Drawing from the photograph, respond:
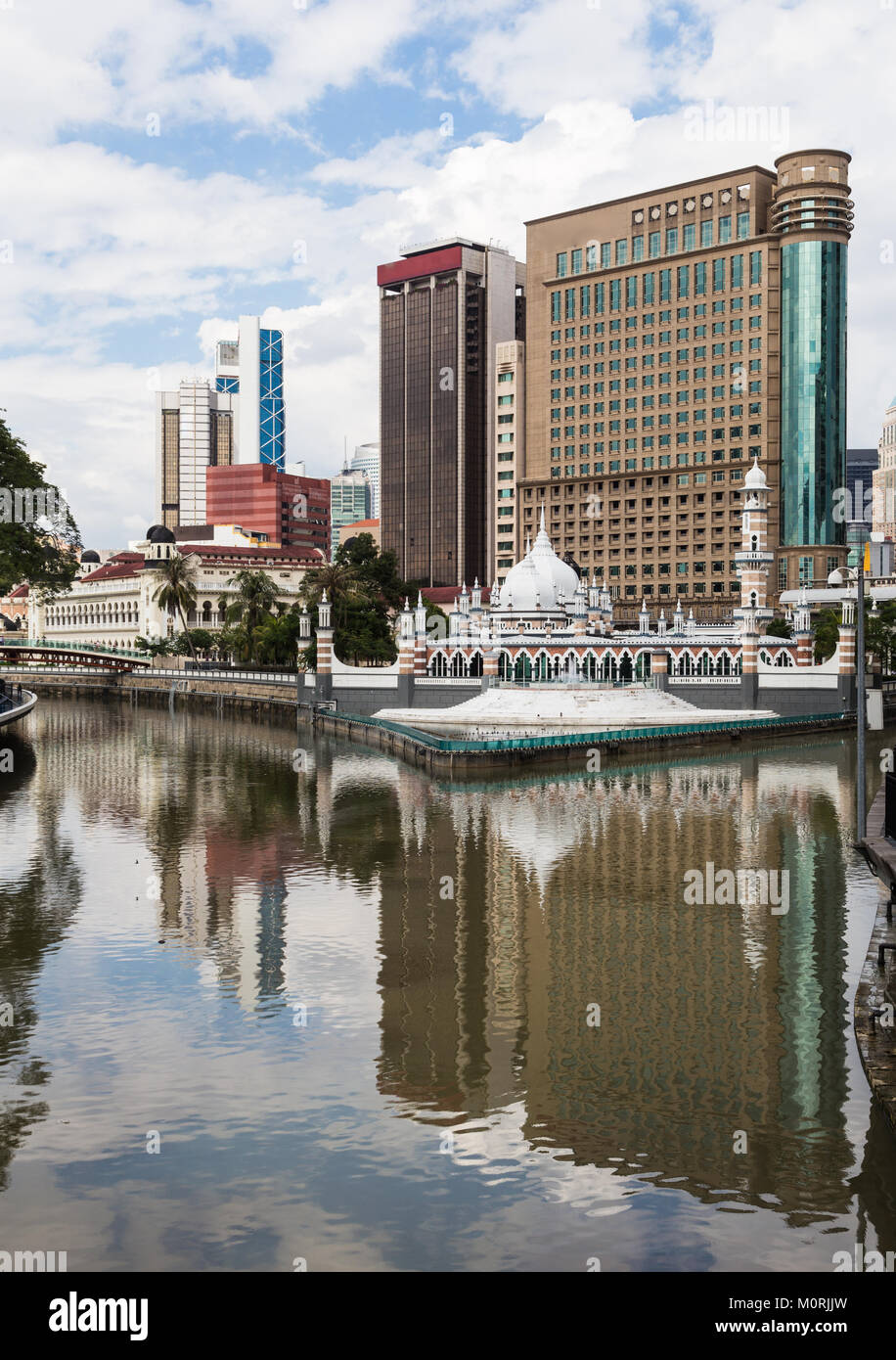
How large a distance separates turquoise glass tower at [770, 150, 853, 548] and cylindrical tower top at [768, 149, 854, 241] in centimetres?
11

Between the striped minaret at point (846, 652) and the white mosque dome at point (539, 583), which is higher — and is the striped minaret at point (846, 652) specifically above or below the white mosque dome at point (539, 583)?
below

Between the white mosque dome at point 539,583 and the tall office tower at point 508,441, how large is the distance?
287 feet

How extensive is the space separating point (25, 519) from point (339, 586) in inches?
1926

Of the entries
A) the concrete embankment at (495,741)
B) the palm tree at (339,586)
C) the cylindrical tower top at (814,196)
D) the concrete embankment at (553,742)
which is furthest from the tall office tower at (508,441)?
the concrete embankment at (553,742)

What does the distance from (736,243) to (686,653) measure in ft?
280

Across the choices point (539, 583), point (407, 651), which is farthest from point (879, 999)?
point (539, 583)

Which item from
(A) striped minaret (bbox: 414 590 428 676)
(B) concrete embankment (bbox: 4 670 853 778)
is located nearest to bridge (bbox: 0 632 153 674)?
(B) concrete embankment (bbox: 4 670 853 778)

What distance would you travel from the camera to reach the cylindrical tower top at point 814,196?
139 metres

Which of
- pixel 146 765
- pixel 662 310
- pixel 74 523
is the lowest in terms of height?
pixel 146 765

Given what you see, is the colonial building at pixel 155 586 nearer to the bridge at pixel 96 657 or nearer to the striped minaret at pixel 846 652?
the bridge at pixel 96 657

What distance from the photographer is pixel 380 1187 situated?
43.4 ft

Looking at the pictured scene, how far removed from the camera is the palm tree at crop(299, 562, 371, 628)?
103 meters

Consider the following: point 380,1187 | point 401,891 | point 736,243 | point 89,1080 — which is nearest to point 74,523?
point 401,891
